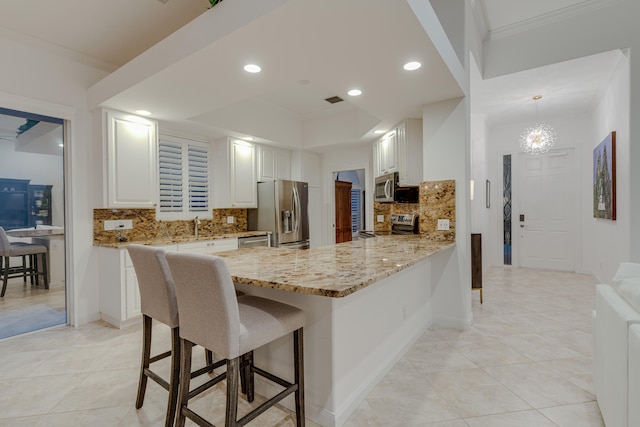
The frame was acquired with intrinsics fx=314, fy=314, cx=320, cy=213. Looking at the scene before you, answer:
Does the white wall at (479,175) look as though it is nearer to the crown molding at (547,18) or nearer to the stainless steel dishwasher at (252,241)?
the crown molding at (547,18)

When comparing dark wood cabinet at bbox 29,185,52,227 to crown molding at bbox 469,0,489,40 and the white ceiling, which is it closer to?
the white ceiling

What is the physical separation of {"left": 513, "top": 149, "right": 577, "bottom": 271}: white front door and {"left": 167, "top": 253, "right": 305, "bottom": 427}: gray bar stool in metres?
6.17

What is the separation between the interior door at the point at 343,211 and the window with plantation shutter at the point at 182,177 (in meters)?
2.95

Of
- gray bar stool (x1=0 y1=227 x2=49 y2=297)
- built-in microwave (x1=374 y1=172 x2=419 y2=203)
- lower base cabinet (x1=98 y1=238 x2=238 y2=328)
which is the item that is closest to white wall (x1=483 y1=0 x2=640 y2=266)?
built-in microwave (x1=374 y1=172 x2=419 y2=203)

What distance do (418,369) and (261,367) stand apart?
1.18 metres

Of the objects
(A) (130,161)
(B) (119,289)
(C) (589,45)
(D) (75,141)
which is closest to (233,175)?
(A) (130,161)

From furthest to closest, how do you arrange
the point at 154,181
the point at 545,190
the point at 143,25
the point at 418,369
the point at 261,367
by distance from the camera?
the point at 545,190
the point at 154,181
the point at 143,25
the point at 418,369
the point at 261,367

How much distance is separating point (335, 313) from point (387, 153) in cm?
318

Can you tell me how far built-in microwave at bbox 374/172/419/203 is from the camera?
3938mm

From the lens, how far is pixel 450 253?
3.21m

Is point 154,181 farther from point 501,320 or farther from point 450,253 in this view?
point 501,320

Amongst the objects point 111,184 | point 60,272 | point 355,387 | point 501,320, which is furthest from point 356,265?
point 60,272

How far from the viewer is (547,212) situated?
19.7 feet

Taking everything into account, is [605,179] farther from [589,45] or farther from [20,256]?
[20,256]
